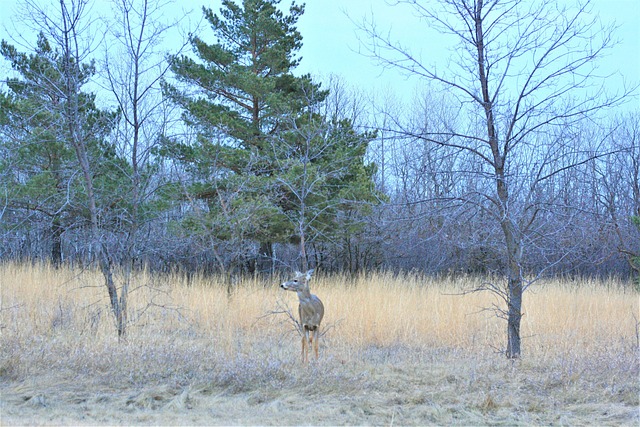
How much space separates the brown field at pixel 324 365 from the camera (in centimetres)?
557

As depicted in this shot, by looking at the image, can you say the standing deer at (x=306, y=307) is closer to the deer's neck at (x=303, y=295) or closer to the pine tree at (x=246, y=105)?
the deer's neck at (x=303, y=295)

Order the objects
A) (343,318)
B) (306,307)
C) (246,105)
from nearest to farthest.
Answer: (306,307) < (343,318) < (246,105)

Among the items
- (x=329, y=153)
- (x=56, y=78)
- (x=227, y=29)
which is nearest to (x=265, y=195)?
(x=329, y=153)

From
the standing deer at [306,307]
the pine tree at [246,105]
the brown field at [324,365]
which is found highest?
the pine tree at [246,105]

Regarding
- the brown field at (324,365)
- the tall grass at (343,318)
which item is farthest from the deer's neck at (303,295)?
the tall grass at (343,318)

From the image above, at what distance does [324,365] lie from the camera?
708 cm

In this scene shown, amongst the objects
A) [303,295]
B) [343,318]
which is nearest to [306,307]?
[303,295]

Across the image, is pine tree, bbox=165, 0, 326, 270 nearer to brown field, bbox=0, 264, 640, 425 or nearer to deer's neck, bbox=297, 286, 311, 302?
brown field, bbox=0, 264, 640, 425

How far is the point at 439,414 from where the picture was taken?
5496 millimetres

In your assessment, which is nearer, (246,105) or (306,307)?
(306,307)

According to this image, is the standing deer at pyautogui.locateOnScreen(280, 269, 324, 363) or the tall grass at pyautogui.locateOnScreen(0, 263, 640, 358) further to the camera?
the tall grass at pyautogui.locateOnScreen(0, 263, 640, 358)

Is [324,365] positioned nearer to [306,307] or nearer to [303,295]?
[306,307]

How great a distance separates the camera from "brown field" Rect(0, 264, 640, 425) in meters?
5.57

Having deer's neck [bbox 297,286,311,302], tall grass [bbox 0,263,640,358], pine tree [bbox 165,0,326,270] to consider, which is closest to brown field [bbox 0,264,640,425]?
tall grass [bbox 0,263,640,358]
